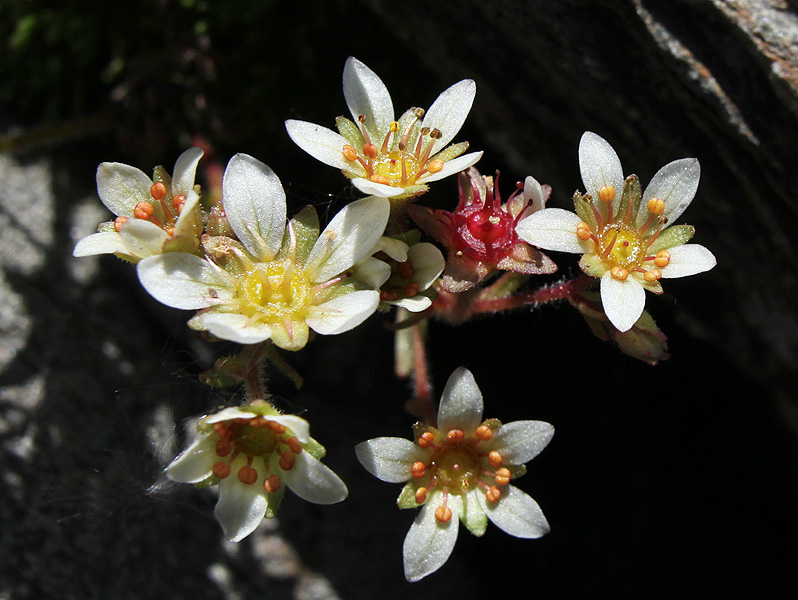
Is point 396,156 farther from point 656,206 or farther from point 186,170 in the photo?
point 656,206

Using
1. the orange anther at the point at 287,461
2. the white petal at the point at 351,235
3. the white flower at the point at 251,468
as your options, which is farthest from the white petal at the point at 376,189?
the orange anther at the point at 287,461

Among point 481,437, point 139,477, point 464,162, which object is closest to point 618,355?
point 481,437

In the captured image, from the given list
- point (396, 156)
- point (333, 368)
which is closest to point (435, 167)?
point (396, 156)

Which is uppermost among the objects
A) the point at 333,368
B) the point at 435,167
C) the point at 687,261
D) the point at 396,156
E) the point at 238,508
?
the point at 687,261

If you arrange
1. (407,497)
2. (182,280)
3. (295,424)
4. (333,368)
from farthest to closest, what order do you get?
(333,368), (407,497), (182,280), (295,424)

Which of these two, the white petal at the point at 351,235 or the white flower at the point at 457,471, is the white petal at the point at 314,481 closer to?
the white flower at the point at 457,471

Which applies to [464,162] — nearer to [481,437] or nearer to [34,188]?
[481,437]
